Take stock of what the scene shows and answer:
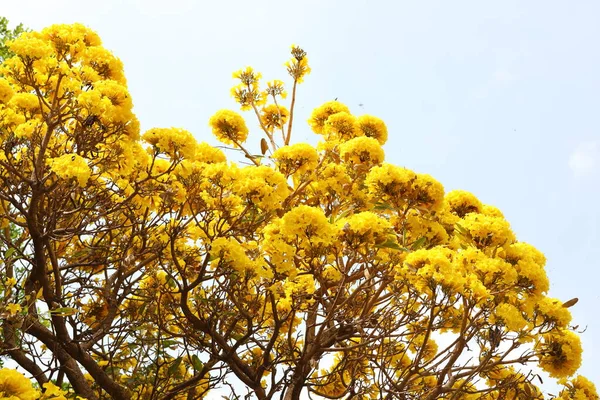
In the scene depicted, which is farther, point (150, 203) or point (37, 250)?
point (150, 203)

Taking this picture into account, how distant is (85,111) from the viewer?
13.6 ft

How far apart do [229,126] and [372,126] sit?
168 cm

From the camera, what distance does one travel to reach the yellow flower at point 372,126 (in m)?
6.40

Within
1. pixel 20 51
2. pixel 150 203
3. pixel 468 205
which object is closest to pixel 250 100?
pixel 150 203

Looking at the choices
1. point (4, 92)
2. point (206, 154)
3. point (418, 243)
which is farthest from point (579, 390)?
point (4, 92)

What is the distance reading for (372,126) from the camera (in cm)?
643

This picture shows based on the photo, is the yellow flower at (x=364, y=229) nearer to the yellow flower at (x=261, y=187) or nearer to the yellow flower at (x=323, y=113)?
the yellow flower at (x=261, y=187)

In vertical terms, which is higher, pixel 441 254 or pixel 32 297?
pixel 441 254

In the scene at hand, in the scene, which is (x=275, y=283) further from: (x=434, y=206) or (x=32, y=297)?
(x=32, y=297)

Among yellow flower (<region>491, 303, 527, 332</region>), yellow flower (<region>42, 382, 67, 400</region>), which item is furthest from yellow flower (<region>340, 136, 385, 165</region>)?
yellow flower (<region>42, 382, 67, 400</region>)

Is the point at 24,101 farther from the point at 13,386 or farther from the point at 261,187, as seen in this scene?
the point at 13,386

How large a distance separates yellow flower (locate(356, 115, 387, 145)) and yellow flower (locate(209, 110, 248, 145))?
4.53ft

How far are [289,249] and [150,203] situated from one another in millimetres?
1901

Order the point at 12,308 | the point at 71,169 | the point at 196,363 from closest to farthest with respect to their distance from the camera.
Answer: the point at 71,169, the point at 12,308, the point at 196,363
